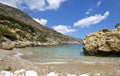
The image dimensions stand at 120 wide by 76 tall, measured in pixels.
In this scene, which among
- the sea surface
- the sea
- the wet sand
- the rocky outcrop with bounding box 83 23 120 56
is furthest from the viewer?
the rocky outcrop with bounding box 83 23 120 56

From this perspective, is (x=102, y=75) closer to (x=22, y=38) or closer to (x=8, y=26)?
(x=22, y=38)

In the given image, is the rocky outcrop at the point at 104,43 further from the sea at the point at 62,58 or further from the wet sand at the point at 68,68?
the wet sand at the point at 68,68

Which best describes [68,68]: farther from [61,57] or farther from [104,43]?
[104,43]

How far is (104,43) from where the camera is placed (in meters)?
30.3

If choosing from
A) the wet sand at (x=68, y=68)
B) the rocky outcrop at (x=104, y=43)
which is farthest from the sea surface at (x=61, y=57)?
the wet sand at (x=68, y=68)

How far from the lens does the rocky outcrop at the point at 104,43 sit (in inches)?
1142

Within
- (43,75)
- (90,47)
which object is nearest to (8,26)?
(90,47)

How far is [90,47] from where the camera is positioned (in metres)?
32.7

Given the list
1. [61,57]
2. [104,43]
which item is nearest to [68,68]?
[61,57]

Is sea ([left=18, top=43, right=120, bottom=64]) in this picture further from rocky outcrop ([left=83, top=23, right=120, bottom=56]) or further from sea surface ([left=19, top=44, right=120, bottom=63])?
rocky outcrop ([left=83, top=23, right=120, bottom=56])

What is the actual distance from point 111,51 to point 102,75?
14827mm

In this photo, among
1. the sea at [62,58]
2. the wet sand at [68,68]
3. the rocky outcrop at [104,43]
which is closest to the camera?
the wet sand at [68,68]

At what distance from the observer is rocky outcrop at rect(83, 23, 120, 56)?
29000 millimetres

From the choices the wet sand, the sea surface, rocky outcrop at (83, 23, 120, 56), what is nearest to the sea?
the sea surface
